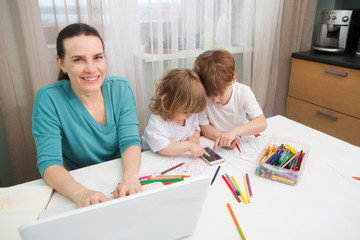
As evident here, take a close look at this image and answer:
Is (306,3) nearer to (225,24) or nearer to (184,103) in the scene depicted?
(225,24)

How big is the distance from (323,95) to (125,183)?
1.92 m

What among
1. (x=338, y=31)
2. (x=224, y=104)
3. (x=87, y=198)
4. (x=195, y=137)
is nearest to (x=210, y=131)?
(x=195, y=137)

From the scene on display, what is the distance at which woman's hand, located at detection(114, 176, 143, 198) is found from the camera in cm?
75

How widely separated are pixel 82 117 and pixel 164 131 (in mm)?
325

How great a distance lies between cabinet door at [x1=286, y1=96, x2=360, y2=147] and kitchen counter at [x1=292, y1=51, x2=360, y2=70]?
1.25 feet

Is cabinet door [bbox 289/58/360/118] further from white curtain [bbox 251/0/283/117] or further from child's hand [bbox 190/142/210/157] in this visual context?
child's hand [bbox 190/142/210/157]

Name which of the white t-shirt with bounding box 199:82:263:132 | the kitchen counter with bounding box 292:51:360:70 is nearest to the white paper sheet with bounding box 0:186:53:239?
the white t-shirt with bounding box 199:82:263:132

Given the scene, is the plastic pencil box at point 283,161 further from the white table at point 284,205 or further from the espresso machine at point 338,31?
the espresso machine at point 338,31

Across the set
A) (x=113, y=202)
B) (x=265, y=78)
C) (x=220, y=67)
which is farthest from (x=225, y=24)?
(x=113, y=202)

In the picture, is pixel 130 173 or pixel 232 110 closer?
pixel 130 173

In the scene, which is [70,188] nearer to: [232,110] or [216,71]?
[216,71]

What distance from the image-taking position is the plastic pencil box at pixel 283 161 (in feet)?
2.75

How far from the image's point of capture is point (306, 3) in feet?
7.16

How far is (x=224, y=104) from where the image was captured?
1.28 meters
